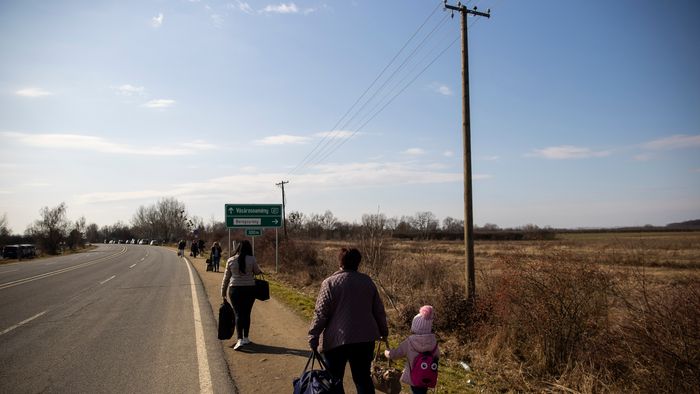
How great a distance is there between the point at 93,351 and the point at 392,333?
5528 mm

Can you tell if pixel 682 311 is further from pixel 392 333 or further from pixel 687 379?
pixel 392 333

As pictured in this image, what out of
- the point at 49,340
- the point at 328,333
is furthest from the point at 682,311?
the point at 49,340

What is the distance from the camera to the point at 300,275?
20.1 meters

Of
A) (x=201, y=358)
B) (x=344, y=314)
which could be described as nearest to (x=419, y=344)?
(x=344, y=314)

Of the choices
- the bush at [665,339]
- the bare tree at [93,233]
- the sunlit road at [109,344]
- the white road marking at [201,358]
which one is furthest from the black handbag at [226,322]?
the bare tree at [93,233]

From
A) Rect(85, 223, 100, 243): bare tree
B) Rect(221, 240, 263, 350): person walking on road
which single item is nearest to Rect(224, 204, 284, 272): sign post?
Rect(221, 240, 263, 350): person walking on road

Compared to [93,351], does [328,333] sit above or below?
above

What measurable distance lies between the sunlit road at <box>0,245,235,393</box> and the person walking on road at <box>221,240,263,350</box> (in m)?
0.52

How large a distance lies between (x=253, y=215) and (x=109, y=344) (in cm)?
1409

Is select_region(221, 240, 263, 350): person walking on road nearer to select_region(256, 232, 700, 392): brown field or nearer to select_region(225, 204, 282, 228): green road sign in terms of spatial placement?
select_region(256, 232, 700, 392): brown field

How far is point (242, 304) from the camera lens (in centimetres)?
723

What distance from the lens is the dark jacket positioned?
4.11m

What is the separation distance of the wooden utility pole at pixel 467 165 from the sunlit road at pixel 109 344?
18.8 ft

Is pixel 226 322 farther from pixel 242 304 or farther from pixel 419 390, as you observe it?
pixel 419 390
